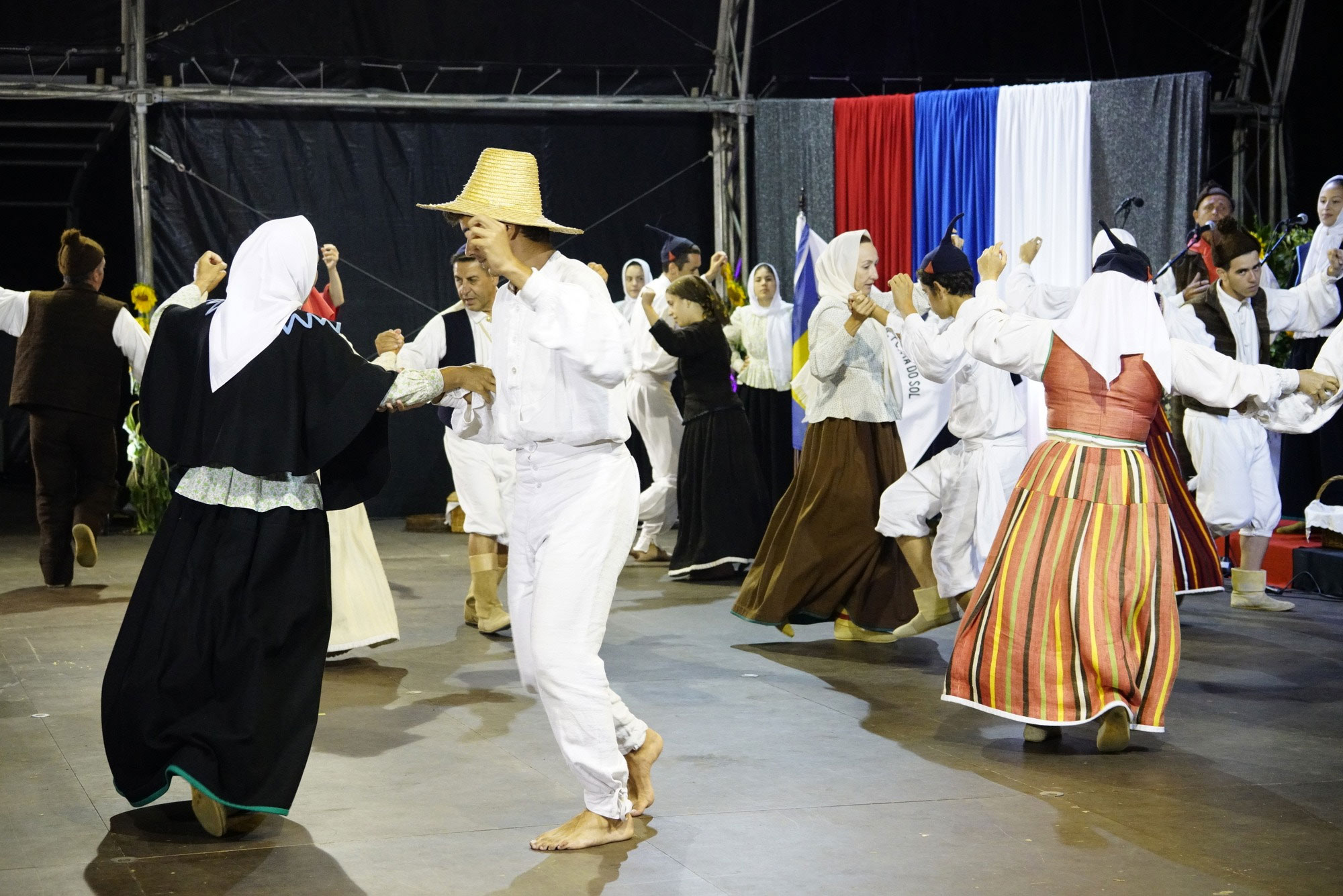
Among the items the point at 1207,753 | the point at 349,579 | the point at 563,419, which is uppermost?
the point at 563,419

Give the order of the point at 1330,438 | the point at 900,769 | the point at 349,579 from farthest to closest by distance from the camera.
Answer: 1. the point at 1330,438
2. the point at 349,579
3. the point at 900,769

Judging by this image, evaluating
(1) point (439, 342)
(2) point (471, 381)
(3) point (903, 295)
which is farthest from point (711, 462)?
(2) point (471, 381)

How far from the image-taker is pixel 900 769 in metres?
4.28

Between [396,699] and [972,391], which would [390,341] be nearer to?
[396,699]

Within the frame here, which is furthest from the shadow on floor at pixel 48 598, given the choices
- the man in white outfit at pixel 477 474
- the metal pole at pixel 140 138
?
the metal pole at pixel 140 138

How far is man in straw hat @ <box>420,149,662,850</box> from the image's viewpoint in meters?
3.41

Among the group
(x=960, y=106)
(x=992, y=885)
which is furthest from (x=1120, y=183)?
(x=992, y=885)

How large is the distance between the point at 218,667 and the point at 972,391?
3.24m

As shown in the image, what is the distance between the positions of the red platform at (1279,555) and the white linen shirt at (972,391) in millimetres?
2524

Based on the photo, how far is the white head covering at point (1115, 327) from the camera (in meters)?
4.39

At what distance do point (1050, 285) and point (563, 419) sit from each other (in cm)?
523

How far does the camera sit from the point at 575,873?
11.0 ft

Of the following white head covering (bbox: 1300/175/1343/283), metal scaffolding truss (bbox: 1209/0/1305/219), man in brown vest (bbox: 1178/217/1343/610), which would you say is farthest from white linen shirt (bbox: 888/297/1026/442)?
metal scaffolding truss (bbox: 1209/0/1305/219)

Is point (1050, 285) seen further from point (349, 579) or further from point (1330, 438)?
point (349, 579)
